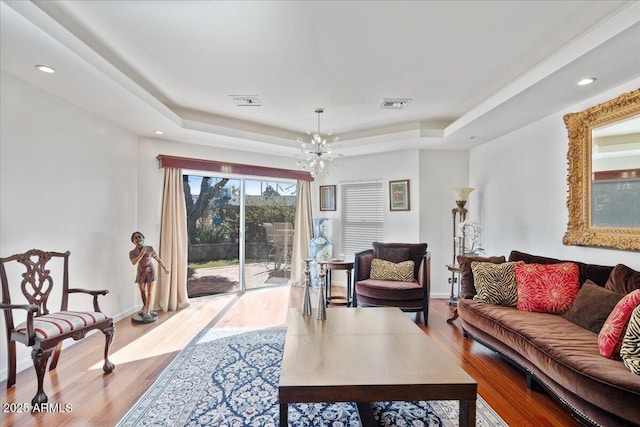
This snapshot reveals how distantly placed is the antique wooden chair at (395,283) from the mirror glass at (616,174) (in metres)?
1.76

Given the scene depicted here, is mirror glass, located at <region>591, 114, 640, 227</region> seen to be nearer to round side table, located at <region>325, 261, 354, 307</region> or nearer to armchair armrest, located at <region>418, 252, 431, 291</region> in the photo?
armchair armrest, located at <region>418, 252, 431, 291</region>

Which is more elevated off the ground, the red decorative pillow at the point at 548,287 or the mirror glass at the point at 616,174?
the mirror glass at the point at 616,174

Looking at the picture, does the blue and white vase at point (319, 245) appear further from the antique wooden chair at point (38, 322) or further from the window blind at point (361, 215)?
the antique wooden chair at point (38, 322)

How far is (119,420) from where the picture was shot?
204 centimetres

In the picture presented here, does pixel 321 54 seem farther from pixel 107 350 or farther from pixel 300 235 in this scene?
pixel 300 235

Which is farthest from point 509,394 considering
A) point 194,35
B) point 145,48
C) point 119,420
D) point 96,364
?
point 145,48

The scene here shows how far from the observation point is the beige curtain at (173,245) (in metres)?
4.49

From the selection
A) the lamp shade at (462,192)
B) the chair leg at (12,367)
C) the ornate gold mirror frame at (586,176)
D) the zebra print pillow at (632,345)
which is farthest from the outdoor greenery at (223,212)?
the zebra print pillow at (632,345)

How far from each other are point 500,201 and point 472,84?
74.3 inches

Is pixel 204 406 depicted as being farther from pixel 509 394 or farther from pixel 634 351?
pixel 634 351

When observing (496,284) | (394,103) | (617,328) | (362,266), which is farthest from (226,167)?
(617,328)

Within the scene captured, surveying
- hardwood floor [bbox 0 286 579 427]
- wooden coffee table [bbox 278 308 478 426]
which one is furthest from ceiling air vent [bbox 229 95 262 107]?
hardwood floor [bbox 0 286 579 427]

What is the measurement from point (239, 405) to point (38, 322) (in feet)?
5.22

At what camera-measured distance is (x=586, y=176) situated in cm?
305
